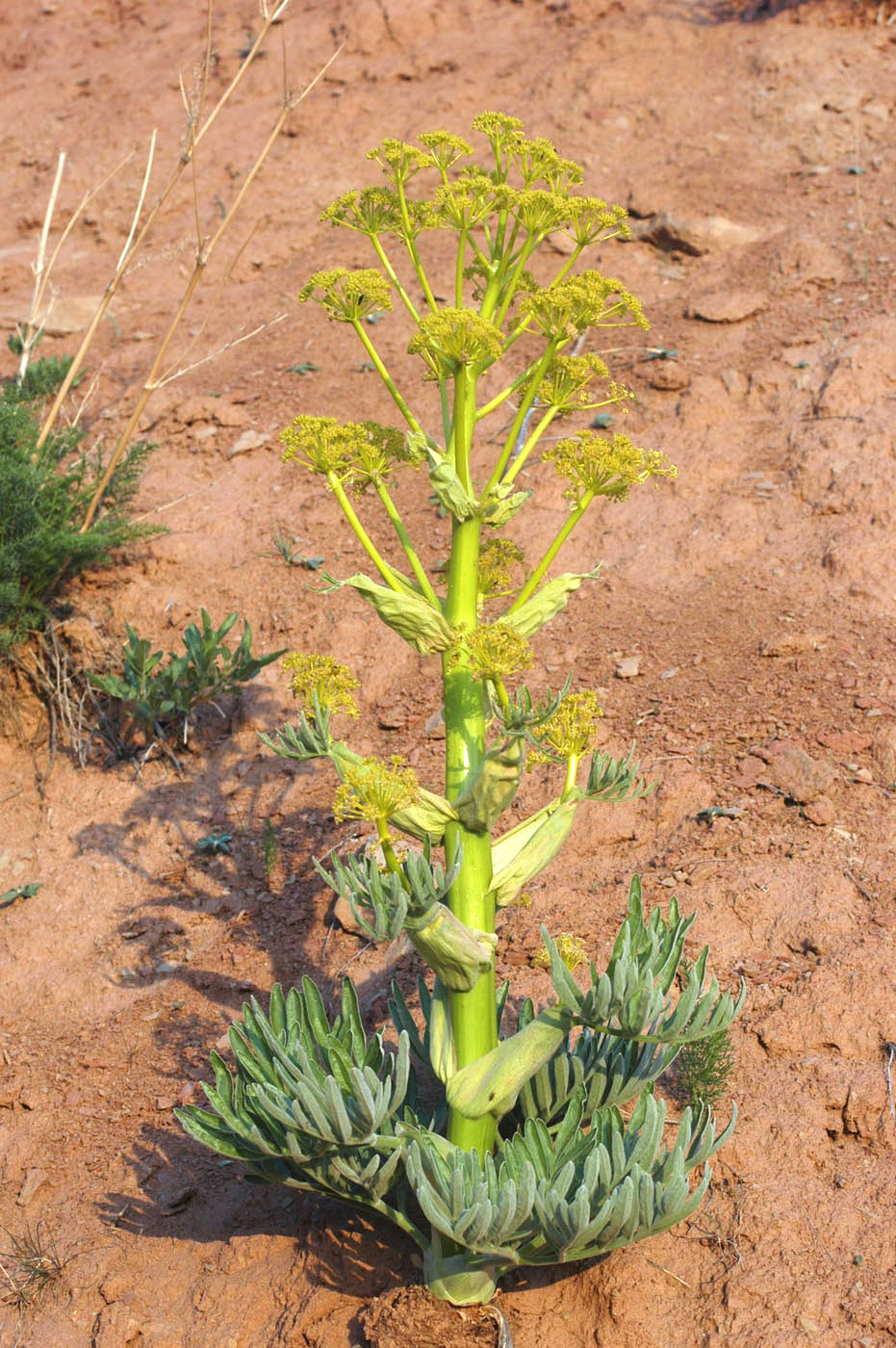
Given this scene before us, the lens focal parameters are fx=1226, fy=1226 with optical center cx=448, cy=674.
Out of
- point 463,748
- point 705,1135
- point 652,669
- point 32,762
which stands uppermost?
point 463,748

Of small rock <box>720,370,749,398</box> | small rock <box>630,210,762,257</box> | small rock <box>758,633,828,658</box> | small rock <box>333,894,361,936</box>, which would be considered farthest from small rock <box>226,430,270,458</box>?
small rock <box>333,894,361,936</box>

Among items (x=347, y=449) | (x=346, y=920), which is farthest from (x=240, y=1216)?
Result: (x=347, y=449)

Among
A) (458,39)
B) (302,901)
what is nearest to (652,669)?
(302,901)

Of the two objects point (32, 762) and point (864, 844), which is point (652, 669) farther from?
point (32, 762)

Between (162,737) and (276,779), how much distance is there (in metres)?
0.61

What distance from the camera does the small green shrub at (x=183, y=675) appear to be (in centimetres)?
564

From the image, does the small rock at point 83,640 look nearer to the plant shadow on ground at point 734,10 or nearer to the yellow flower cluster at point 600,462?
the yellow flower cluster at point 600,462

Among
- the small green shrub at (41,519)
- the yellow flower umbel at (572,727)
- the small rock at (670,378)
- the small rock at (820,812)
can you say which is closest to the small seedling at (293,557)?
the small green shrub at (41,519)

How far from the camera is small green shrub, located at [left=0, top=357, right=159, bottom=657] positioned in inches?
229

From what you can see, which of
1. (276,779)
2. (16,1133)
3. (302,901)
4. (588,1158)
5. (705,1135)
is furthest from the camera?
(276,779)

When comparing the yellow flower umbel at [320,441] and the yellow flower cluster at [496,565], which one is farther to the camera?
the yellow flower cluster at [496,565]

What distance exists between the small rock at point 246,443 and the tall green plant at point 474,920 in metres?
4.23

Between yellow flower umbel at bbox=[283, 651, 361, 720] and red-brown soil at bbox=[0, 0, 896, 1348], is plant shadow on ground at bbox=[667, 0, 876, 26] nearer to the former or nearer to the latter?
red-brown soil at bbox=[0, 0, 896, 1348]

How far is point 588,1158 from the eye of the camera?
8.89 feet
